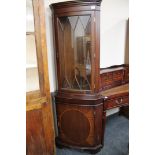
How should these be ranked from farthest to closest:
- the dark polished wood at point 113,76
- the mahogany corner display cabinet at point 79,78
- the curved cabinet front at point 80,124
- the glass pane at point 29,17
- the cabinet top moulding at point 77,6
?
1. the dark polished wood at point 113,76
2. the curved cabinet front at point 80,124
3. the mahogany corner display cabinet at point 79,78
4. the cabinet top moulding at point 77,6
5. the glass pane at point 29,17

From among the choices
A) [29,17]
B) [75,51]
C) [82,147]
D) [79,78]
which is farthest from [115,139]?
[29,17]

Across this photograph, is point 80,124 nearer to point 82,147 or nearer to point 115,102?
point 82,147

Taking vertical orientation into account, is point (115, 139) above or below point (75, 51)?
below

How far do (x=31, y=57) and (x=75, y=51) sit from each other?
57cm

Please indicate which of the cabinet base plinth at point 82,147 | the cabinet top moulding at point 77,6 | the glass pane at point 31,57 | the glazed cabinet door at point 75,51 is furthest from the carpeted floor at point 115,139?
the cabinet top moulding at point 77,6

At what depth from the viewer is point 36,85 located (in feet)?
5.49

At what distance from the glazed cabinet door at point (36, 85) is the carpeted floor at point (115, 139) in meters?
0.54

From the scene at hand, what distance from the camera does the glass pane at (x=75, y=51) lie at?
189 cm

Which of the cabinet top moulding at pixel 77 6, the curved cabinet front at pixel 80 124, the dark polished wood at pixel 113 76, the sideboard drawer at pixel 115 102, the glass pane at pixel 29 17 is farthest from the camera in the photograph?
the dark polished wood at pixel 113 76

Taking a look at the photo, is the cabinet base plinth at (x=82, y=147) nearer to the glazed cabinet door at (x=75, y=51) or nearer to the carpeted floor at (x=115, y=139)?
the carpeted floor at (x=115, y=139)

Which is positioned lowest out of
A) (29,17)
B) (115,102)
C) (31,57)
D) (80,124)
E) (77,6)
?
(80,124)

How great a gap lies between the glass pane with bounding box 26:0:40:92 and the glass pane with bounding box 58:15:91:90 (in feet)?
1.40
